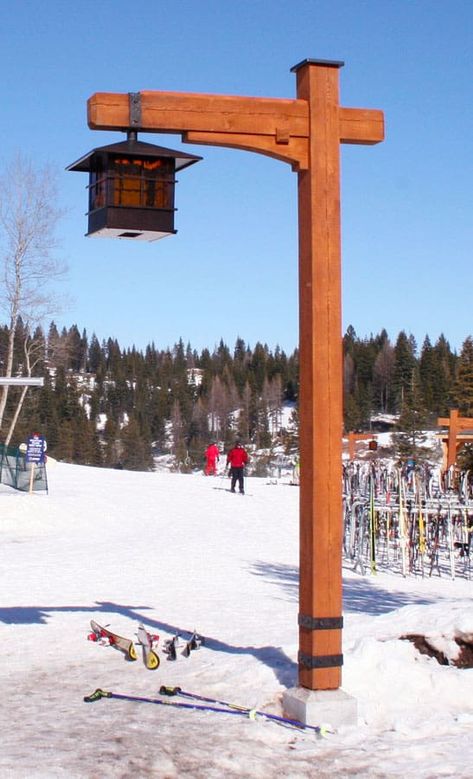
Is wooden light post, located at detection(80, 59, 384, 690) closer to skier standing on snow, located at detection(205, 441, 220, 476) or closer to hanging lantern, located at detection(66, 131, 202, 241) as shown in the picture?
hanging lantern, located at detection(66, 131, 202, 241)

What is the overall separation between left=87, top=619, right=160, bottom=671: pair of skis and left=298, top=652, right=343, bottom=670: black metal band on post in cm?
187

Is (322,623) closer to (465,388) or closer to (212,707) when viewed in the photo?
(212,707)

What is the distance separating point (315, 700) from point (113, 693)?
1.62m

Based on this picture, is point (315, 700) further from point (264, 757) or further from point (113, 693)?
point (113, 693)

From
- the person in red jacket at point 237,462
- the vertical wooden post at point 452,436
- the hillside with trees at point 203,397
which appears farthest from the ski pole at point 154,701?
the hillside with trees at point 203,397

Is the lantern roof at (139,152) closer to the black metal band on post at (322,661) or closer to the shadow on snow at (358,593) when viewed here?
the black metal band on post at (322,661)

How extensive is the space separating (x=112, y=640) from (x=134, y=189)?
164 inches

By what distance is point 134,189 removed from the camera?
755 centimetres

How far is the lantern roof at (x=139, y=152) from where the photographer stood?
7484mm

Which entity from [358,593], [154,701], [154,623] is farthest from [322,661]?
[358,593]

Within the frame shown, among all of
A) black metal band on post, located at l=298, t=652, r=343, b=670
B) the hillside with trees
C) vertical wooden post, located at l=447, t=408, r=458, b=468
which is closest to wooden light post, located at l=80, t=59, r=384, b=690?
black metal band on post, located at l=298, t=652, r=343, b=670

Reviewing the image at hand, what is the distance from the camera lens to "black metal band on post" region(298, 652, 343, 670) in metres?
6.94

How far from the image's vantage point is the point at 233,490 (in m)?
30.1

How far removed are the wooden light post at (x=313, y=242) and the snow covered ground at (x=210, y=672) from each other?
629 millimetres
